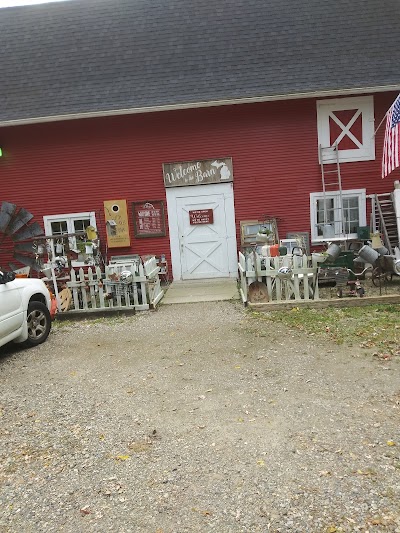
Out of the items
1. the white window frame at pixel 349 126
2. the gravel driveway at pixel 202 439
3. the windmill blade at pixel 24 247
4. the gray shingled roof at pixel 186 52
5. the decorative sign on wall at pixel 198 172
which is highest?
the gray shingled roof at pixel 186 52

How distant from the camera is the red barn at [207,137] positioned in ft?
37.4

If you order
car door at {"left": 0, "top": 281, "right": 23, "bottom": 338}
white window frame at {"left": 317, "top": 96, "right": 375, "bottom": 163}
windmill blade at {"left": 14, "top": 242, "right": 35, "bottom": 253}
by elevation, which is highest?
white window frame at {"left": 317, "top": 96, "right": 375, "bottom": 163}

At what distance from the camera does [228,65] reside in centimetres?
1203

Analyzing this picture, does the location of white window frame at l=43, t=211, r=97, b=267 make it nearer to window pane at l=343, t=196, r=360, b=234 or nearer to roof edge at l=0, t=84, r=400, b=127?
roof edge at l=0, t=84, r=400, b=127

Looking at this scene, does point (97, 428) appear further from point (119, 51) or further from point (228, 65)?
point (119, 51)

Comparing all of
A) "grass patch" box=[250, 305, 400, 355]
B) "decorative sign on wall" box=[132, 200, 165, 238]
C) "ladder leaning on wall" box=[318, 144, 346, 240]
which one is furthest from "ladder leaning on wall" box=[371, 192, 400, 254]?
"decorative sign on wall" box=[132, 200, 165, 238]

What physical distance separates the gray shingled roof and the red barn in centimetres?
5

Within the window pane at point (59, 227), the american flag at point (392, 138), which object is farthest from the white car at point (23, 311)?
the american flag at point (392, 138)

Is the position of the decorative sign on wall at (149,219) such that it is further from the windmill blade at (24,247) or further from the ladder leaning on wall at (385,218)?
the ladder leaning on wall at (385,218)

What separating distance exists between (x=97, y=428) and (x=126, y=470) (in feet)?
2.71

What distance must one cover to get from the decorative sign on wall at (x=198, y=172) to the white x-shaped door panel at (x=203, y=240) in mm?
430

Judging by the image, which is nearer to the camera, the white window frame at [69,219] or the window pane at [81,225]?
the white window frame at [69,219]

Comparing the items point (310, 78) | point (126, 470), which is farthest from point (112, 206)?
point (126, 470)

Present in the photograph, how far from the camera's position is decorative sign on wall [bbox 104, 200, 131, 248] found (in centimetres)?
1198
